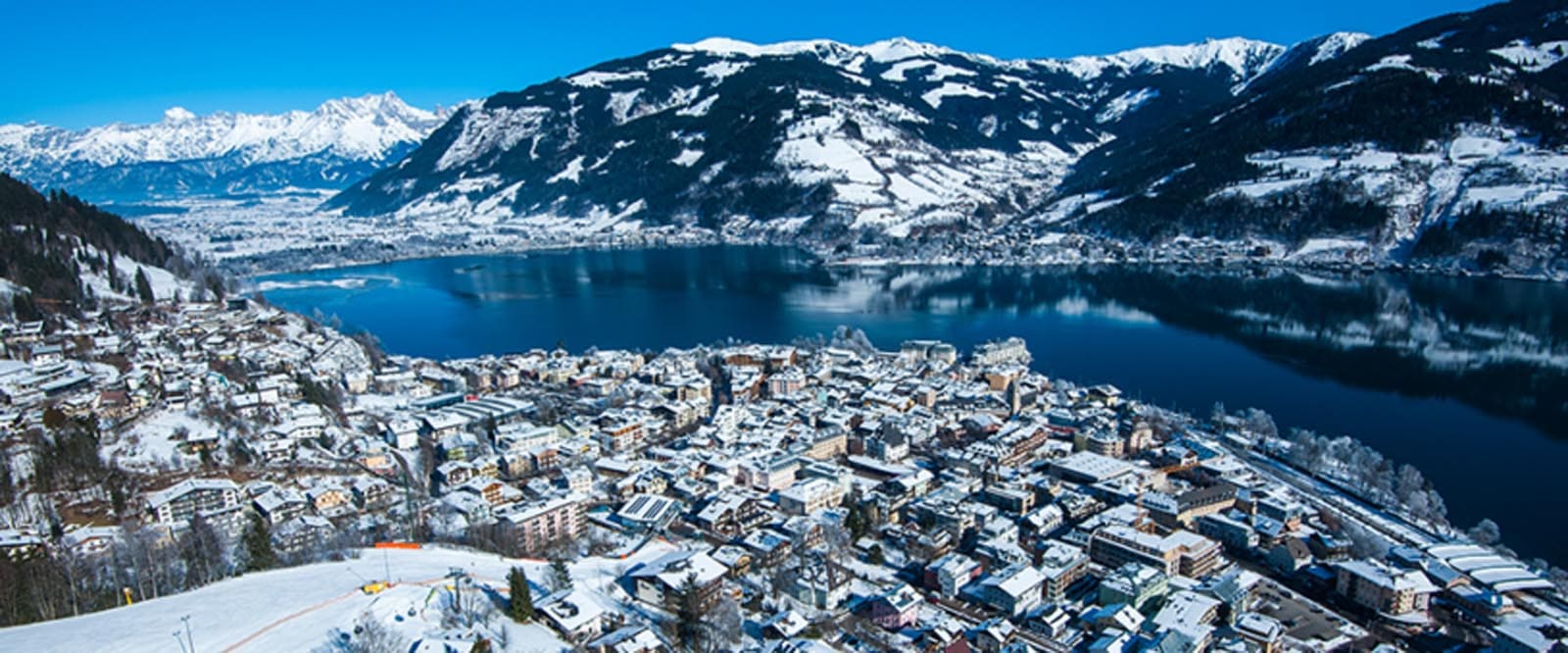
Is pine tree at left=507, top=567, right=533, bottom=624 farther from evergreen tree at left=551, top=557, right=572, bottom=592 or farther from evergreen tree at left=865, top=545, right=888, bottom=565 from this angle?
evergreen tree at left=865, top=545, right=888, bottom=565

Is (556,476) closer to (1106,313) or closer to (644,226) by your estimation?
(1106,313)

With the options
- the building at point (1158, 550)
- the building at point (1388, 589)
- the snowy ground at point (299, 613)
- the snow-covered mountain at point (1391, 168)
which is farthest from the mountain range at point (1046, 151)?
the snowy ground at point (299, 613)

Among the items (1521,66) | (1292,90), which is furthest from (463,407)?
(1521,66)

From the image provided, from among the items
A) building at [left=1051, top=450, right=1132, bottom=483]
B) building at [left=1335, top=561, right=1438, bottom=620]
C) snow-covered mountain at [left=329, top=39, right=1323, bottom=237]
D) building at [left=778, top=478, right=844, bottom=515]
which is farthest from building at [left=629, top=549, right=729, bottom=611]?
snow-covered mountain at [left=329, top=39, right=1323, bottom=237]

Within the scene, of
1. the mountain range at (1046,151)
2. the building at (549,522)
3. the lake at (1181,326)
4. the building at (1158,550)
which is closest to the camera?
the building at (1158,550)

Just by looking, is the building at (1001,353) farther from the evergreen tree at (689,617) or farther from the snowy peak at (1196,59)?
the snowy peak at (1196,59)

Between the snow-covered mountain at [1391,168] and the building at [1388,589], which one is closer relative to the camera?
the building at [1388,589]

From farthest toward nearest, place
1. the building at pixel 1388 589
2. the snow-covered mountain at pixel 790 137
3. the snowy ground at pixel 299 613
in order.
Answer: the snow-covered mountain at pixel 790 137, the building at pixel 1388 589, the snowy ground at pixel 299 613
